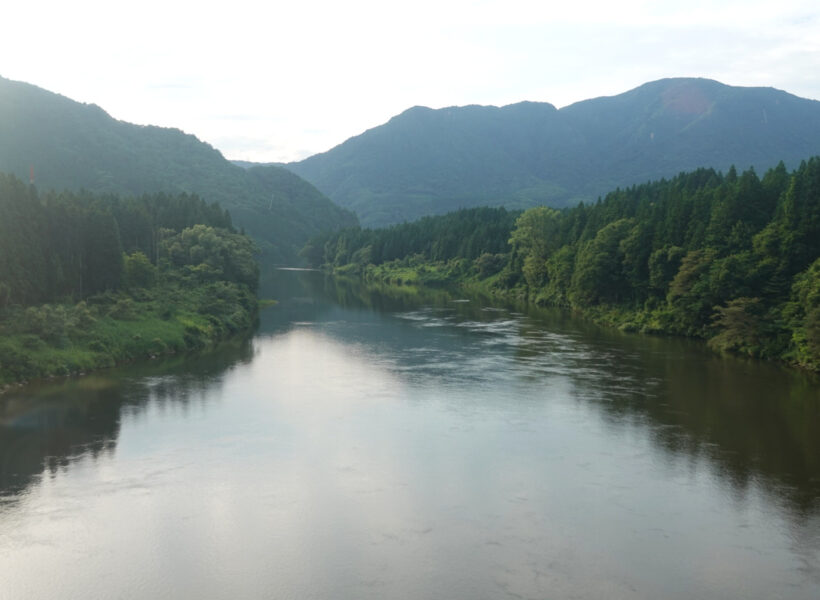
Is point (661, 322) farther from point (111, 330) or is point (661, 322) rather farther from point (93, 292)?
point (93, 292)

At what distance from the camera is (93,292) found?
62.7 meters

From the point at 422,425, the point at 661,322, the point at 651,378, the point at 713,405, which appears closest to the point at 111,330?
the point at 422,425

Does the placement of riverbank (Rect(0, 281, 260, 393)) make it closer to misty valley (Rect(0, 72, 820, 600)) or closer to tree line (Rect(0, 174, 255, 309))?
misty valley (Rect(0, 72, 820, 600))

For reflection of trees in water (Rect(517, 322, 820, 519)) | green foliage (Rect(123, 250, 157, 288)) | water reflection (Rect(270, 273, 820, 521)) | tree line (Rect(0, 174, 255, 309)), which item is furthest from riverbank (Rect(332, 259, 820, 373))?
tree line (Rect(0, 174, 255, 309))

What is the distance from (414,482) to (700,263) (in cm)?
4753

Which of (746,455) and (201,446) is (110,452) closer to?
(201,446)

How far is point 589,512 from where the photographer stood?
1000 inches

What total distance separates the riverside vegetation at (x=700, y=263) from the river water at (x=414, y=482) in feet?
21.4

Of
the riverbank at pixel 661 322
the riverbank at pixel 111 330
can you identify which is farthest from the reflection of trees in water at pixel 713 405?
the riverbank at pixel 111 330

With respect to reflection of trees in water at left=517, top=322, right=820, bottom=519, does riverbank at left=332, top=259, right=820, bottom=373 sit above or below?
above

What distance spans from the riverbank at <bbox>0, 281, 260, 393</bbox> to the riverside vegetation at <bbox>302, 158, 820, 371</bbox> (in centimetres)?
4380

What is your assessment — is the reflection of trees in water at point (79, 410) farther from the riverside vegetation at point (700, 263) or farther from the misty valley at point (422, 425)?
the riverside vegetation at point (700, 263)

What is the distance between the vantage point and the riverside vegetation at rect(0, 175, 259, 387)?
46281 millimetres

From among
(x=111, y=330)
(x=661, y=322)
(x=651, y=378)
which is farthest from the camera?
(x=661, y=322)
